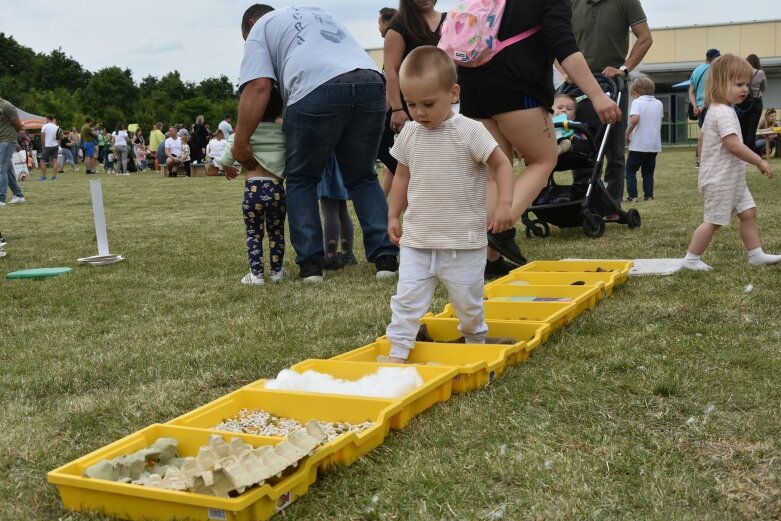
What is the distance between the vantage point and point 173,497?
6.64 feet

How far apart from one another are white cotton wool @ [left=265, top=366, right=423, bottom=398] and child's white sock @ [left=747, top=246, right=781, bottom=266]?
10.5 ft

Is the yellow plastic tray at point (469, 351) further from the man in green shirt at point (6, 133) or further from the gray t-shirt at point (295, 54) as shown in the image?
the man in green shirt at point (6, 133)

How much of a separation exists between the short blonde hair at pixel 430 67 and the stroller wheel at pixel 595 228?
14.0 feet

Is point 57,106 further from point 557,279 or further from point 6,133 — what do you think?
point 557,279

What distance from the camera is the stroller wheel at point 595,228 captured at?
288 inches

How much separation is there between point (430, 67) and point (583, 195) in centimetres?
450

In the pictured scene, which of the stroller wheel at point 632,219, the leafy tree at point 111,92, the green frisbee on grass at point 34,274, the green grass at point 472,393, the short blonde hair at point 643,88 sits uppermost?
the leafy tree at point 111,92

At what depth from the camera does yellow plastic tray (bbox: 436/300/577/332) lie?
13.0ft

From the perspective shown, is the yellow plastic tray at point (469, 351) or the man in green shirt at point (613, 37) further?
the man in green shirt at point (613, 37)

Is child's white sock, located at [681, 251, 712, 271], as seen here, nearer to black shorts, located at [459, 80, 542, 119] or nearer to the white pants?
black shorts, located at [459, 80, 542, 119]

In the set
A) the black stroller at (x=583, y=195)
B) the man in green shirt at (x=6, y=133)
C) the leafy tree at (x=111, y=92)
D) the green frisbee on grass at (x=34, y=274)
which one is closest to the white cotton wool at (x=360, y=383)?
the green frisbee on grass at (x=34, y=274)

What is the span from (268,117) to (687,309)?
9.90ft

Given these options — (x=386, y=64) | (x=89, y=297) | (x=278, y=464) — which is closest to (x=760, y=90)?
(x=386, y=64)

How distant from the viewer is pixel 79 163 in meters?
41.3
